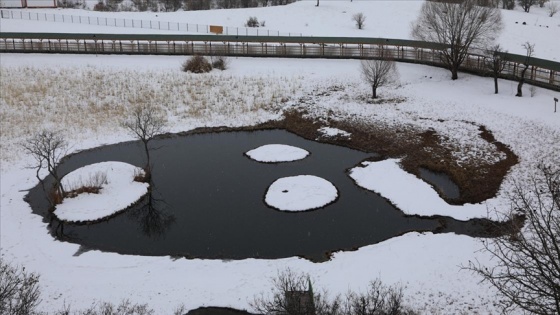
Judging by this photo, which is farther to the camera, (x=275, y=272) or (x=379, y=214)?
(x=379, y=214)

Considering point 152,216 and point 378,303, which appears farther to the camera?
point 152,216

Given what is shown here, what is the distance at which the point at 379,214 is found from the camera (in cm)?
2239

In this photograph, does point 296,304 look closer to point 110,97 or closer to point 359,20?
point 110,97

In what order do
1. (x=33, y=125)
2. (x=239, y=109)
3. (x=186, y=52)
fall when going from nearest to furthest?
(x=33, y=125) < (x=239, y=109) < (x=186, y=52)

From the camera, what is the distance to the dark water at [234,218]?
20203 mm

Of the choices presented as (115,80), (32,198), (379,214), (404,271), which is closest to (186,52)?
(115,80)

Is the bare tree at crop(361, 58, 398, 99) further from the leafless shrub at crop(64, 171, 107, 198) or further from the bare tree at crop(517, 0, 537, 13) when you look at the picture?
the bare tree at crop(517, 0, 537, 13)

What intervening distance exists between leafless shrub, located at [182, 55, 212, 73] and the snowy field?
56.8 inches

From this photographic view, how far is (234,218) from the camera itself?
22203 mm

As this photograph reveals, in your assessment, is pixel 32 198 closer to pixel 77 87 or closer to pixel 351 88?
pixel 77 87

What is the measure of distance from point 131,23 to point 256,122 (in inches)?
1507

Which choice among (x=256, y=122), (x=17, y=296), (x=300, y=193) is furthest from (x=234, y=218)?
(x=256, y=122)

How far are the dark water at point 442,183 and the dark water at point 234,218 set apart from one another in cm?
274

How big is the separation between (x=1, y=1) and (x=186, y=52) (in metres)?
40.0
